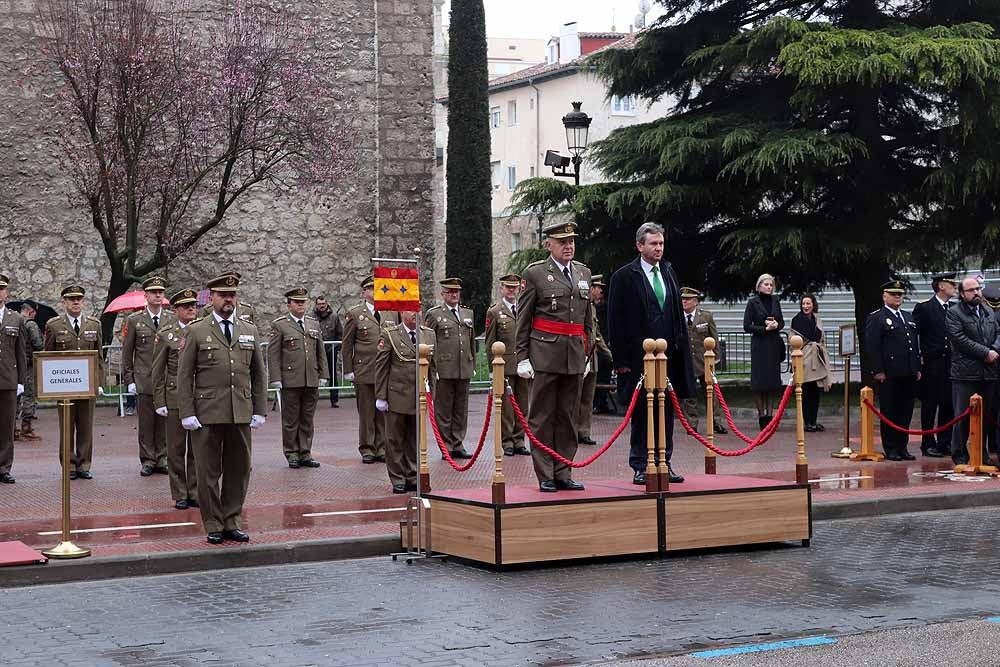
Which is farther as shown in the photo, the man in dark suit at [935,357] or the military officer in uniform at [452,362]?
the military officer in uniform at [452,362]

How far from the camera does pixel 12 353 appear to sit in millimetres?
15391

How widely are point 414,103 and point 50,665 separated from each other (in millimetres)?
25322

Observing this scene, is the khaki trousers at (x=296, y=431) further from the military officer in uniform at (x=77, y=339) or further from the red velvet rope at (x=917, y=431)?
the red velvet rope at (x=917, y=431)

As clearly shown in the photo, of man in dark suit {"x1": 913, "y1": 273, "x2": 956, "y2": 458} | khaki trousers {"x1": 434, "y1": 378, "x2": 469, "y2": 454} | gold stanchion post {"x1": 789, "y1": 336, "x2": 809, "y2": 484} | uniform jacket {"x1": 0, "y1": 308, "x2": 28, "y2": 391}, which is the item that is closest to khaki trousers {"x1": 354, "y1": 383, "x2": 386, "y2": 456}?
khaki trousers {"x1": 434, "y1": 378, "x2": 469, "y2": 454}

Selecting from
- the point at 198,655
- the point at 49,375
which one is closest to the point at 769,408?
the point at 49,375

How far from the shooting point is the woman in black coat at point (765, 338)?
63.4 ft

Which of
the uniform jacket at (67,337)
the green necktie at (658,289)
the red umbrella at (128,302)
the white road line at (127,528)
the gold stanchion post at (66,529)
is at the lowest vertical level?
the white road line at (127,528)

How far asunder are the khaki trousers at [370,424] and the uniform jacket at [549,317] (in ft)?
19.2

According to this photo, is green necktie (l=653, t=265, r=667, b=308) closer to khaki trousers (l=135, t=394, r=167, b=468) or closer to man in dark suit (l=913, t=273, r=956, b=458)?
man in dark suit (l=913, t=273, r=956, b=458)

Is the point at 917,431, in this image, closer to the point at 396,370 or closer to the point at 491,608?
the point at 396,370

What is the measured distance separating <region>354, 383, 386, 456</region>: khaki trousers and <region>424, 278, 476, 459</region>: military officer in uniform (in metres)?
0.73

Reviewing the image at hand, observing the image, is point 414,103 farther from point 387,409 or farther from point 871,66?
point 387,409

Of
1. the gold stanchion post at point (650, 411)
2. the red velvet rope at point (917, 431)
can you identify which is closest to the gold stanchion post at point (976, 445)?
the red velvet rope at point (917, 431)

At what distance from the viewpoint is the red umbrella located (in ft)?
79.6
